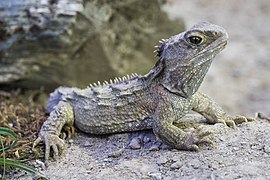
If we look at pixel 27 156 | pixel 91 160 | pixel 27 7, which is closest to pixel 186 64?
pixel 91 160

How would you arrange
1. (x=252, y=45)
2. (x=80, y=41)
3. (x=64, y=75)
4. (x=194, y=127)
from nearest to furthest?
1. (x=194, y=127)
2. (x=80, y=41)
3. (x=64, y=75)
4. (x=252, y=45)

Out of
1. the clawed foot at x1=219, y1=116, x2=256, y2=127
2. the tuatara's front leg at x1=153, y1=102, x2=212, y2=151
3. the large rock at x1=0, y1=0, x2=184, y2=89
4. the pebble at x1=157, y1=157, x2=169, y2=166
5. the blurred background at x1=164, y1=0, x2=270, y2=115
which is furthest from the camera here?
the blurred background at x1=164, y1=0, x2=270, y2=115

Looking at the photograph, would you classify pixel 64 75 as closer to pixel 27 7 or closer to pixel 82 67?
pixel 82 67

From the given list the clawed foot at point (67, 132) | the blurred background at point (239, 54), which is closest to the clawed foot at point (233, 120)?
the clawed foot at point (67, 132)

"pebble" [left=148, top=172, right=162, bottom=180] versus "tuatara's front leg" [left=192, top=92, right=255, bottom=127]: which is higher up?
"tuatara's front leg" [left=192, top=92, right=255, bottom=127]

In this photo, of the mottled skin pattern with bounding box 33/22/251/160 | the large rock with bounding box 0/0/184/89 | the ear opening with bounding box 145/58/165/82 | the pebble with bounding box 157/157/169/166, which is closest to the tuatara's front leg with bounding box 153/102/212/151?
the mottled skin pattern with bounding box 33/22/251/160

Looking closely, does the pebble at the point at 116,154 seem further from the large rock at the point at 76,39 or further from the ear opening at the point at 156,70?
the large rock at the point at 76,39

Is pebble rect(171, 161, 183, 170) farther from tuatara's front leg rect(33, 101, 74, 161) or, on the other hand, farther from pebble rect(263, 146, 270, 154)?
tuatara's front leg rect(33, 101, 74, 161)
